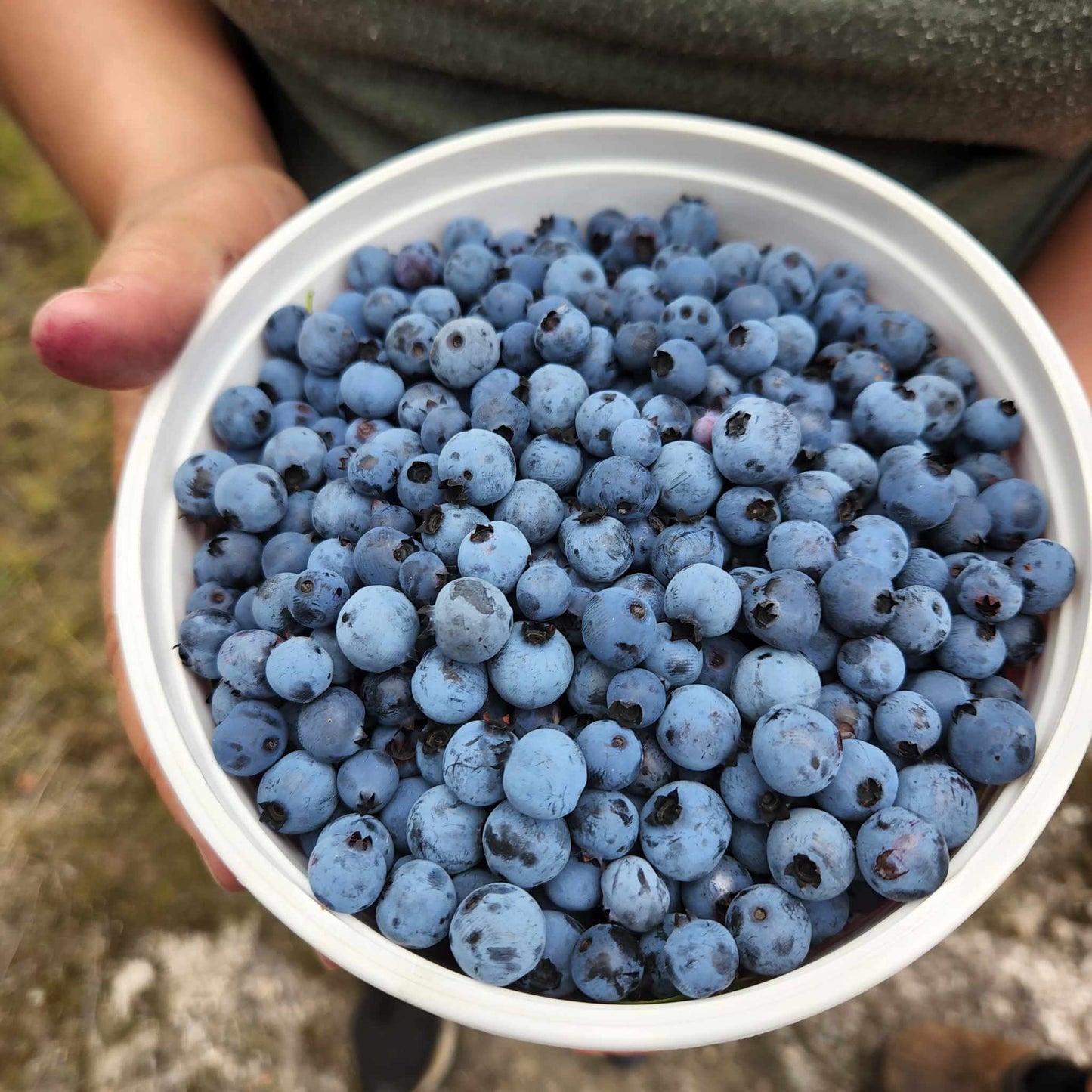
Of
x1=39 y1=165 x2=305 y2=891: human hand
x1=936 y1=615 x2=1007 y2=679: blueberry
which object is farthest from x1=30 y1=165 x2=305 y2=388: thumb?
x1=936 y1=615 x2=1007 y2=679: blueberry

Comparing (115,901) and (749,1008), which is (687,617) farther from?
(115,901)

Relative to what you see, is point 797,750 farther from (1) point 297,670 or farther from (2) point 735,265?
(2) point 735,265

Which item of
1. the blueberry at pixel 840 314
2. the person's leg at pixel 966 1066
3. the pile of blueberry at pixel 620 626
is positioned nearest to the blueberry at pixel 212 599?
the pile of blueberry at pixel 620 626

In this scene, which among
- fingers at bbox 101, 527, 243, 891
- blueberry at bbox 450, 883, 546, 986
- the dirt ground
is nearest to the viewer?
blueberry at bbox 450, 883, 546, 986

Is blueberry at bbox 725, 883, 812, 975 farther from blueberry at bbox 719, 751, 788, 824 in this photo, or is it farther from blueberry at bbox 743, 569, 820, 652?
blueberry at bbox 743, 569, 820, 652

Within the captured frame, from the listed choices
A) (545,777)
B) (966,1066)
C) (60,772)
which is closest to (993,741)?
(545,777)

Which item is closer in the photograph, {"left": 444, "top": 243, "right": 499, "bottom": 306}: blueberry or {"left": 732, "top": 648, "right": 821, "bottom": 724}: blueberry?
{"left": 732, "top": 648, "right": 821, "bottom": 724}: blueberry
